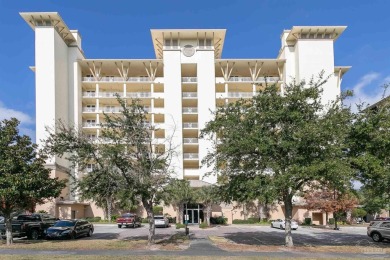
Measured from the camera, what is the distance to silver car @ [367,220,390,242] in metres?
28.0

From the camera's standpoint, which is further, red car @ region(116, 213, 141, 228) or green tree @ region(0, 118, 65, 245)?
red car @ region(116, 213, 141, 228)

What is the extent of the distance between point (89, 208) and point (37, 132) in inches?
569

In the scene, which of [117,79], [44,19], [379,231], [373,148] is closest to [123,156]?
[373,148]

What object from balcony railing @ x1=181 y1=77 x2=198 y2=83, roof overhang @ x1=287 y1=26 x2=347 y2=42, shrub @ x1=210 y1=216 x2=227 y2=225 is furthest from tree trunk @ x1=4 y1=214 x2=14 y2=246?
Answer: roof overhang @ x1=287 y1=26 x2=347 y2=42

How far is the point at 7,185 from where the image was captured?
23688mm

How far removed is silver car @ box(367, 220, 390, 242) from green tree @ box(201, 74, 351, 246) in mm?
8505

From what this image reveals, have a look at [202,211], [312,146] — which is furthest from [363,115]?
[202,211]

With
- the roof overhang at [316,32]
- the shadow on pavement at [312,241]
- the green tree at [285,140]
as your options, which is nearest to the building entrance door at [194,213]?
the shadow on pavement at [312,241]

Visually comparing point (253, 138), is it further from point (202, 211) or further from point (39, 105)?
point (39, 105)

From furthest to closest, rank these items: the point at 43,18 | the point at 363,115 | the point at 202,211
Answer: the point at 43,18 < the point at 202,211 < the point at 363,115

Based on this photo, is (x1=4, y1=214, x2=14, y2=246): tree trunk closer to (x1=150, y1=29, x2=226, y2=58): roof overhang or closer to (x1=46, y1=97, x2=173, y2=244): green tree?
(x1=46, y1=97, x2=173, y2=244): green tree

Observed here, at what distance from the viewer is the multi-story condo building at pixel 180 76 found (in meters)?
68.6

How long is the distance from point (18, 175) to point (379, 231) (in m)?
23.8

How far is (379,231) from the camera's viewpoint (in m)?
28.5
